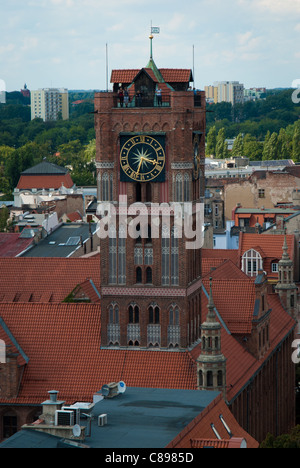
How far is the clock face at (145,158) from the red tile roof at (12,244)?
49661 mm

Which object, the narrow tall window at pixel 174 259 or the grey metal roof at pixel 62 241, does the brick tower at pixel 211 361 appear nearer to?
the narrow tall window at pixel 174 259

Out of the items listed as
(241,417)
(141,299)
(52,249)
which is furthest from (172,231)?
(52,249)

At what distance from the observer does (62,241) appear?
474 ft

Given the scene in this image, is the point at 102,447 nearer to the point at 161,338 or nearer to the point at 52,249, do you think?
the point at 161,338

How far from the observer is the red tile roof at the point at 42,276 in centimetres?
11050

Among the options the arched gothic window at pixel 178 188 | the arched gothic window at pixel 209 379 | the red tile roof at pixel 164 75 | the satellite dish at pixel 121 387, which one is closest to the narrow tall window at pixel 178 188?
the arched gothic window at pixel 178 188

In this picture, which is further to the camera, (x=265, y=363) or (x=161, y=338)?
(x=265, y=363)

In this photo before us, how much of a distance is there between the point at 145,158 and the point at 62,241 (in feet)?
185

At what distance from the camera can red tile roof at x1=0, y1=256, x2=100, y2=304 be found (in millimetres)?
110500

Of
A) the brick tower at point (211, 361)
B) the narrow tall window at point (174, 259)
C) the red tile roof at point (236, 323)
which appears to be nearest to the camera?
the brick tower at point (211, 361)

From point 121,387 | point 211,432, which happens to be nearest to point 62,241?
point 121,387

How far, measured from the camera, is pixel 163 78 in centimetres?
9081

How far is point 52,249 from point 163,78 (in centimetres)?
5166
